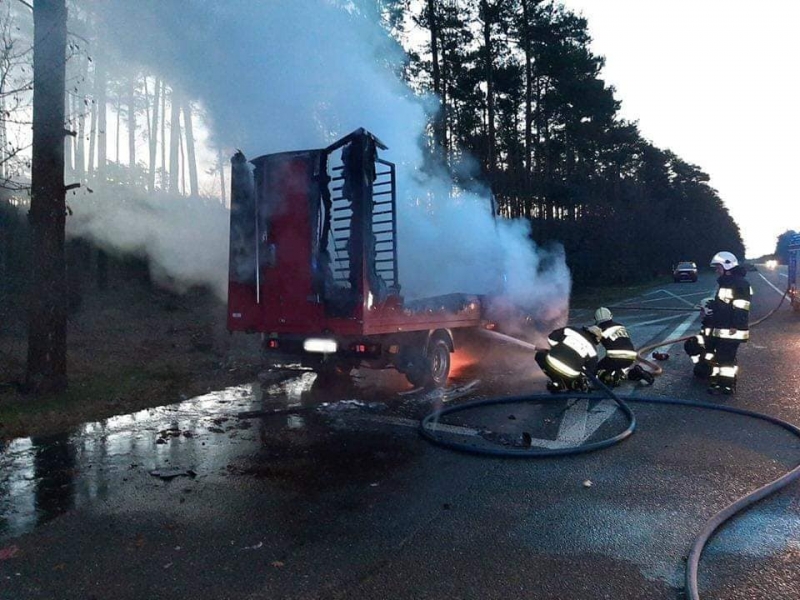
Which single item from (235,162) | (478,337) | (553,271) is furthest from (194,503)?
(553,271)

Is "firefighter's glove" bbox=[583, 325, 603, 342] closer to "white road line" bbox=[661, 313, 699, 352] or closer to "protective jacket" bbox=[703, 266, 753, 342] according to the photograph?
"protective jacket" bbox=[703, 266, 753, 342]

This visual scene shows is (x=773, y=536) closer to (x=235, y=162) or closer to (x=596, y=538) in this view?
(x=596, y=538)

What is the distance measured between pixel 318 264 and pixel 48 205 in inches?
126

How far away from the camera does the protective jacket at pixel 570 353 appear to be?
7203 mm

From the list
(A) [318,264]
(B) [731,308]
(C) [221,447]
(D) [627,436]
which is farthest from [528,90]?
(C) [221,447]

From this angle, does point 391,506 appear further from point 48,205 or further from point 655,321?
point 655,321

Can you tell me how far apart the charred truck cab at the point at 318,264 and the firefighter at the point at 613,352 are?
92.8 inches

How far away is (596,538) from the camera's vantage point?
3.70 metres

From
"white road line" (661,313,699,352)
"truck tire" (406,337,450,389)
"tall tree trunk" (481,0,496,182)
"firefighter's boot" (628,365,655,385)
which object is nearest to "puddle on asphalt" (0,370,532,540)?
"truck tire" (406,337,450,389)

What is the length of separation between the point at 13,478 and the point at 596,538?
4.35 meters

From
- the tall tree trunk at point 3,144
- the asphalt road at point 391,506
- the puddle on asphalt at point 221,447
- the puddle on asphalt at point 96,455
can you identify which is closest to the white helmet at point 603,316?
the asphalt road at point 391,506

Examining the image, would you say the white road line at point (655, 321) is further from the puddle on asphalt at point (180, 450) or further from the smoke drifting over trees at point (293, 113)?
the puddle on asphalt at point (180, 450)

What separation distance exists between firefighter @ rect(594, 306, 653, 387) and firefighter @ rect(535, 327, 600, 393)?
0.41 metres

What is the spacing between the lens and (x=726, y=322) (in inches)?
300
